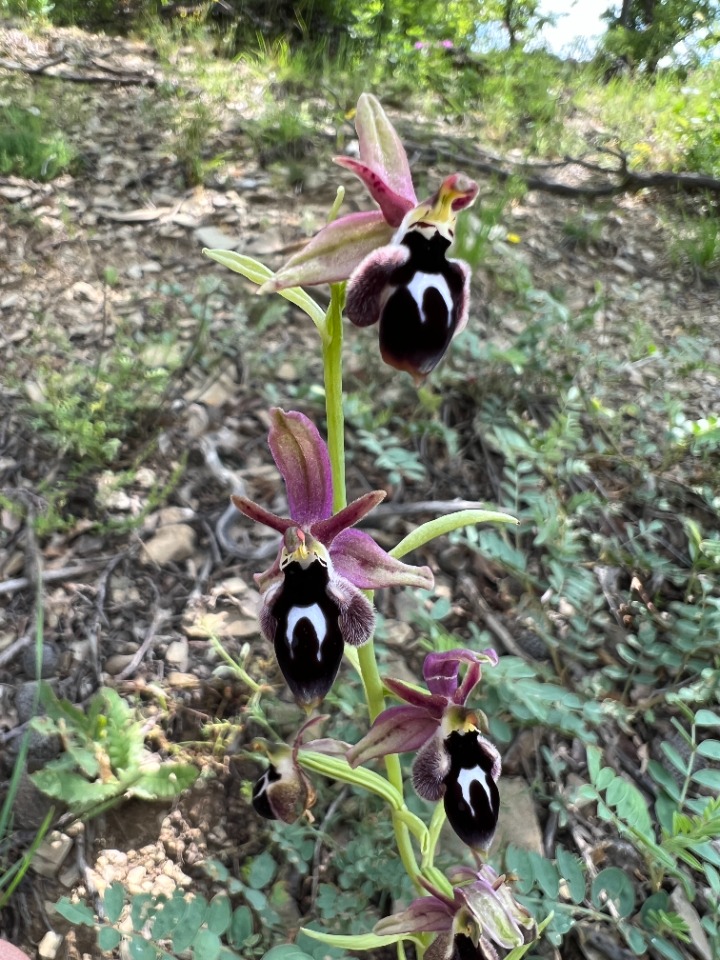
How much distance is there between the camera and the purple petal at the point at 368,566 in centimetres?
111

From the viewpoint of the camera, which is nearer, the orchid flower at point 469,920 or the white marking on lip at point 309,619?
the white marking on lip at point 309,619

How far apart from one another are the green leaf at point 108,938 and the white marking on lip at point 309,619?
0.57m

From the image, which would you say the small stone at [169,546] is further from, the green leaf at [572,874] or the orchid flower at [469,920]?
the green leaf at [572,874]

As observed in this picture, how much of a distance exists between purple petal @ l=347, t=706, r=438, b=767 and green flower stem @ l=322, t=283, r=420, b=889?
0.08m

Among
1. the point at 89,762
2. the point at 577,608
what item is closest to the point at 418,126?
the point at 577,608

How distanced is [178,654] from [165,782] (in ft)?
1.33

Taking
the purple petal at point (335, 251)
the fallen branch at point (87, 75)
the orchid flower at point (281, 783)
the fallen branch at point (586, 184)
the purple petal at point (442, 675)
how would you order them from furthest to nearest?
1. the fallen branch at point (87, 75)
2. the fallen branch at point (586, 184)
3. the orchid flower at point (281, 783)
4. the purple petal at point (442, 675)
5. the purple petal at point (335, 251)

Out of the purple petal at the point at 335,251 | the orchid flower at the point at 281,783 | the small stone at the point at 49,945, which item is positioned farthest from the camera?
the small stone at the point at 49,945

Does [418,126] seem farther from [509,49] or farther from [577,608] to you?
[577,608]

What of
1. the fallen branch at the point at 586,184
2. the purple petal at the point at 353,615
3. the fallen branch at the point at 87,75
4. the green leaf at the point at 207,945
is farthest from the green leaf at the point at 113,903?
the fallen branch at the point at 87,75

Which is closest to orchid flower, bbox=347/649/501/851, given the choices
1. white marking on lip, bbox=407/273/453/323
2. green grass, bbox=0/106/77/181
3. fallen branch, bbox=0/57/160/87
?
white marking on lip, bbox=407/273/453/323

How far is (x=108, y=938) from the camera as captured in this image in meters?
1.14

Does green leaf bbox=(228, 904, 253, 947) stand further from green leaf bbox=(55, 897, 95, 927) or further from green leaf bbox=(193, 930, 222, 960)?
green leaf bbox=(55, 897, 95, 927)

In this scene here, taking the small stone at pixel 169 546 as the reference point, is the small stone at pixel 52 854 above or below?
below
